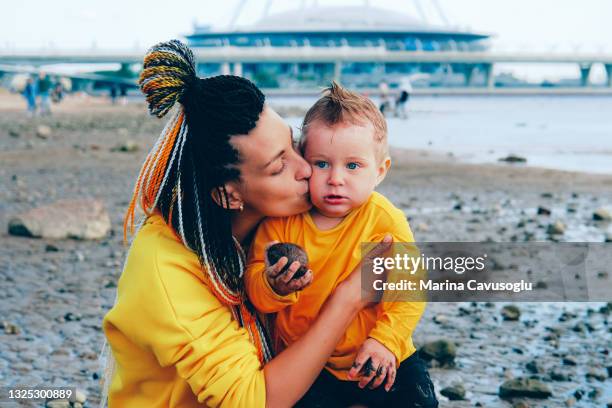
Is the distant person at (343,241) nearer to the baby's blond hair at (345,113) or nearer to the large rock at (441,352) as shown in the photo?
the baby's blond hair at (345,113)

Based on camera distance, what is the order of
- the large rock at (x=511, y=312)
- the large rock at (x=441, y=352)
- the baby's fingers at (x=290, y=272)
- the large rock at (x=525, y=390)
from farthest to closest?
the large rock at (x=511, y=312) < the large rock at (x=441, y=352) < the large rock at (x=525, y=390) < the baby's fingers at (x=290, y=272)

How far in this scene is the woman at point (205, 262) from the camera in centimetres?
197

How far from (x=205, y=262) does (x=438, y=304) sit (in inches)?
122

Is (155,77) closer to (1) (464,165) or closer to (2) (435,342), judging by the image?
(2) (435,342)

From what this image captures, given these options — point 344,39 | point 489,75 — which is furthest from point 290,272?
point 344,39

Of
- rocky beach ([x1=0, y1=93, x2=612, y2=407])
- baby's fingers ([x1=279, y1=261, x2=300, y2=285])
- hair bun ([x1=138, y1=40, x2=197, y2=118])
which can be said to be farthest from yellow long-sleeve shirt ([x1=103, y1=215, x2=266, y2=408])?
rocky beach ([x1=0, y1=93, x2=612, y2=407])

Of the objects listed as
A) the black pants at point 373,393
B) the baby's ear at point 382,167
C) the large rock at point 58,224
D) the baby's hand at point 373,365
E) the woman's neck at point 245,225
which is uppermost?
the large rock at point 58,224

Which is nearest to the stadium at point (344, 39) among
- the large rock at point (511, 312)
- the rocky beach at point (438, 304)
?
the rocky beach at point (438, 304)

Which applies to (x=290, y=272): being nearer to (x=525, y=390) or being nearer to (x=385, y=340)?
(x=385, y=340)

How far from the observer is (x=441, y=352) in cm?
394

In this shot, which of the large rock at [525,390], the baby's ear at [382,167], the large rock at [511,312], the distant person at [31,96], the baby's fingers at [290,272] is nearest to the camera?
the baby's fingers at [290,272]

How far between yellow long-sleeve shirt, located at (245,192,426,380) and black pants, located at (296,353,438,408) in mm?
35

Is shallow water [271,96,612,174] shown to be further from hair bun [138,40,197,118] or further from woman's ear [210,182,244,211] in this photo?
hair bun [138,40,197,118]

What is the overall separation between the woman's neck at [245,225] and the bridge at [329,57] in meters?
72.7
